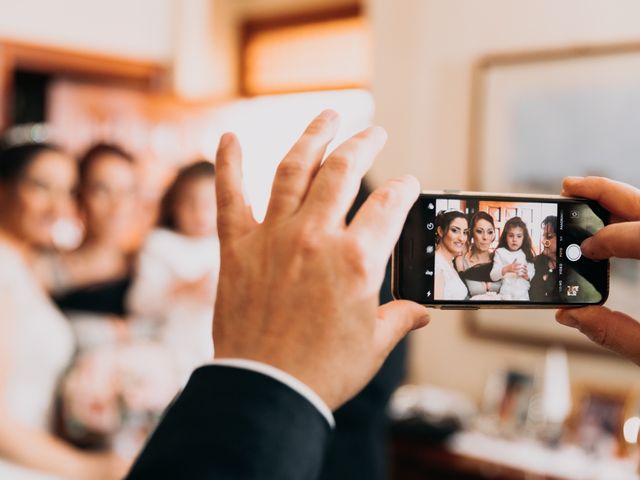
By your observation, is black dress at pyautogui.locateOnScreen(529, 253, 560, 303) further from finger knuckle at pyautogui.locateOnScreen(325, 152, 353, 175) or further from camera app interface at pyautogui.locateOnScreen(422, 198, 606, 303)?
finger knuckle at pyautogui.locateOnScreen(325, 152, 353, 175)

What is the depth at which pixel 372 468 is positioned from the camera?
3.39ft

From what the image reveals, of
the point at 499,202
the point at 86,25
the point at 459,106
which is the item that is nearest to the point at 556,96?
the point at 459,106

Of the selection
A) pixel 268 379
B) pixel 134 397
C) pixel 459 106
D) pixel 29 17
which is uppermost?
pixel 29 17

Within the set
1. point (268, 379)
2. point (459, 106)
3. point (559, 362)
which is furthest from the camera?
point (459, 106)

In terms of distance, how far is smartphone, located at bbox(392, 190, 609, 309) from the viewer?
592mm

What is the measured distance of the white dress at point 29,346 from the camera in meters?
1.70

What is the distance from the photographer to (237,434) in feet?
1.26

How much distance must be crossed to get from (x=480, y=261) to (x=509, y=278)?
3 centimetres

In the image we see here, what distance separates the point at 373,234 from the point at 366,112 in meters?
2.18

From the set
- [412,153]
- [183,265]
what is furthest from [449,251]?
[412,153]

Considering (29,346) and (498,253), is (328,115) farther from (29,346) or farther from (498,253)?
(29,346)

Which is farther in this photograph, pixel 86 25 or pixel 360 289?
pixel 86 25

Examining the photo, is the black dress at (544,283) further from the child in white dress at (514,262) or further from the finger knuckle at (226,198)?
the finger knuckle at (226,198)

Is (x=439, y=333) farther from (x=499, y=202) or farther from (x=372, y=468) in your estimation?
(x=499, y=202)
